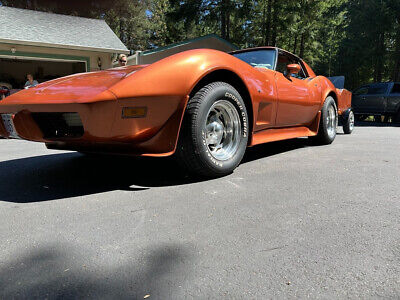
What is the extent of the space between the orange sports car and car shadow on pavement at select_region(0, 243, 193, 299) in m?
0.94

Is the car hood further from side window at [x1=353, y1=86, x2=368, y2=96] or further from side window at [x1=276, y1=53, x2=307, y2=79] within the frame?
side window at [x1=353, y1=86, x2=368, y2=96]

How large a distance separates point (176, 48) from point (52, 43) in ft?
18.3

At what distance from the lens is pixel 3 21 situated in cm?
1163

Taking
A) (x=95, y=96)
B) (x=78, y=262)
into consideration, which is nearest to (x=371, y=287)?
(x=78, y=262)

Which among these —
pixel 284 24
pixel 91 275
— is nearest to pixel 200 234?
pixel 91 275

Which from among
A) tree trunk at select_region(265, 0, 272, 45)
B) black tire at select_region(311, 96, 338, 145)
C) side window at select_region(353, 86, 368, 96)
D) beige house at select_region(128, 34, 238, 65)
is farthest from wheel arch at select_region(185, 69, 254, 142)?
tree trunk at select_region(265, 0, 272, 45)

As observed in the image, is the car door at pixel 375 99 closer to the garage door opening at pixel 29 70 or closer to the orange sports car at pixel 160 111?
the orange sports car at pixel 160 111

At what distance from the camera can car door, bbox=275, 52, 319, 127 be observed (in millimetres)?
3340

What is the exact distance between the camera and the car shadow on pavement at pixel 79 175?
2.23 m

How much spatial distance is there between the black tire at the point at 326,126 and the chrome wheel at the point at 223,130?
215 cm

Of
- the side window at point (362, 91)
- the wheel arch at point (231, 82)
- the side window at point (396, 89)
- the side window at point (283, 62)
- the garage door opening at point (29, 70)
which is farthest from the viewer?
the garage door opening at point (29, 70)

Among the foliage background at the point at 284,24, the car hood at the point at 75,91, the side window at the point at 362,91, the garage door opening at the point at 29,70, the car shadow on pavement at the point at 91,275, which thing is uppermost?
the foliage background at the point at 284,24

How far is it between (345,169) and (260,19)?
17975 mm

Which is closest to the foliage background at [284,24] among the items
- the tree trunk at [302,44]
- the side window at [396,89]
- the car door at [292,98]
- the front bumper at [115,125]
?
the tree trunk at [302,44]
